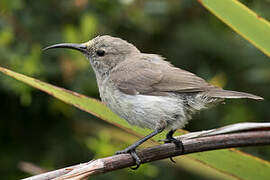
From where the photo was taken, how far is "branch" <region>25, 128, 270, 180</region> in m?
2.35

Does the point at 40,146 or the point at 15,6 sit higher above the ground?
the point at 15,6

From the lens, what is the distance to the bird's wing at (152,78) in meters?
3.29

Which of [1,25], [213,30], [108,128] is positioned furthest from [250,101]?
[1,25]

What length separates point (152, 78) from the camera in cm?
346

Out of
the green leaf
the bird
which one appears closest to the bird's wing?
the bird

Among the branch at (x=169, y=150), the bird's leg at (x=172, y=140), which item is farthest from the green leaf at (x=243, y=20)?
the bird's leg at (x=172, y=140)

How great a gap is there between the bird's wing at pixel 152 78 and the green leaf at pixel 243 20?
1.64ft

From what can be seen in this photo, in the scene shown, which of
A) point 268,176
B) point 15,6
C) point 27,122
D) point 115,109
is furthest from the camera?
point 27,122

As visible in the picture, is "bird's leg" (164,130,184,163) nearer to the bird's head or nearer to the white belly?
the white belly

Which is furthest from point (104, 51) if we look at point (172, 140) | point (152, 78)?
point (172, 140)

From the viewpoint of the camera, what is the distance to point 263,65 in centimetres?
484

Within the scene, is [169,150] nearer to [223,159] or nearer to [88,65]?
[223,159]

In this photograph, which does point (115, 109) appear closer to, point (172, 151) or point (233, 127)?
point (172, 151)

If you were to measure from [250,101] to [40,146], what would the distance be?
89.7 inches
